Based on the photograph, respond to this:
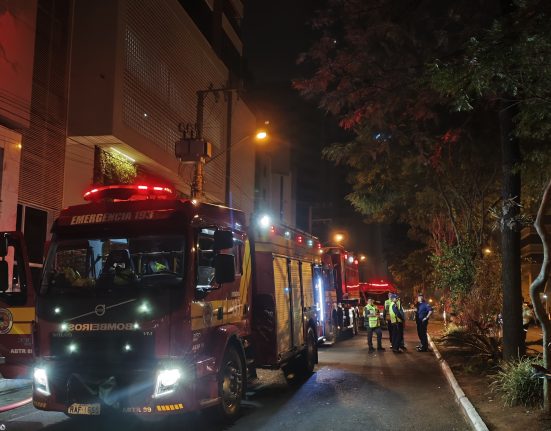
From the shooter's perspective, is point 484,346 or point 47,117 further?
point 47,117

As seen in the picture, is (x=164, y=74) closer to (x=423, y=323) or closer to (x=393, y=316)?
(x=393, y=316)

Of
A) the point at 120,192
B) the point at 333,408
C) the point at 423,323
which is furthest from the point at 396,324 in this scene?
the point at 120,192

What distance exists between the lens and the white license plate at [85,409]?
5.97 m

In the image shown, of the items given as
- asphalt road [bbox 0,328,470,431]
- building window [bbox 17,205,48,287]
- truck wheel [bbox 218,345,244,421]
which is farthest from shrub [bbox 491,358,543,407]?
building window [bbox 17,205,48,287]

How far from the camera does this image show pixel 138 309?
6086 millimetres

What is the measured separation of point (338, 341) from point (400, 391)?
35.2 ft

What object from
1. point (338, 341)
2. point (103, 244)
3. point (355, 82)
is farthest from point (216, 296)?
point (338, 341)

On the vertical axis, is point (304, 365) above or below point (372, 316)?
below

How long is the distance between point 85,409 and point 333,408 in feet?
12.3

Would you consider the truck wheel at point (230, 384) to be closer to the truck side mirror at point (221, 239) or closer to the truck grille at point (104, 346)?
the truck grille at point (104, 346)

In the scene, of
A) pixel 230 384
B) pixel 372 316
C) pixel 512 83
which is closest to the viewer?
pixel 230 384

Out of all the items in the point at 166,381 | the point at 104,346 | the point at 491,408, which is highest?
the point at 104,346

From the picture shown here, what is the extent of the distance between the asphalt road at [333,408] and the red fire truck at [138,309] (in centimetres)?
77

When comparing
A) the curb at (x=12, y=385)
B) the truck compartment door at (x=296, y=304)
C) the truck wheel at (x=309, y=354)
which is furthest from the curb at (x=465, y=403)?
the curb at (x=12, y=385)
